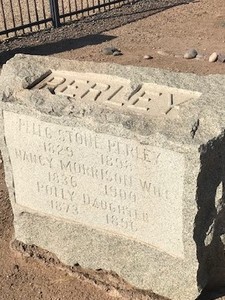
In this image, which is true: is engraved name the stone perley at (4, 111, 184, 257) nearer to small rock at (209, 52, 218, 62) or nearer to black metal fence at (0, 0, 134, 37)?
small rock at (209, 52, 218, 62)

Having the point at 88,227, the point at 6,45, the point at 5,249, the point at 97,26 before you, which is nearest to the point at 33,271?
the point at 5,249

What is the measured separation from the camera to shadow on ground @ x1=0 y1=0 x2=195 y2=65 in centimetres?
902

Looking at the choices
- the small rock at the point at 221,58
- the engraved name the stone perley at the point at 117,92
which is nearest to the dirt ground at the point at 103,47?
the small rock at the point at 221,58

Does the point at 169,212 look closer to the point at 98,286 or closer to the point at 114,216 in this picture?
the point at 114,216

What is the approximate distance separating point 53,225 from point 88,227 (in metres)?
0.30

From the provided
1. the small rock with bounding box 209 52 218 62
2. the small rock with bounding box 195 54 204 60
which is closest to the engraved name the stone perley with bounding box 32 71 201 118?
the small rock with bounding box 209 52 218 62

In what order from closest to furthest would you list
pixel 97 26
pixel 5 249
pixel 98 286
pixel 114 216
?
pixel 114 216, pixel 98 286, pixel 5 249, pixel 97 26

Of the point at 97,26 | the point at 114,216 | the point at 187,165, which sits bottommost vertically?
the point at 97,26

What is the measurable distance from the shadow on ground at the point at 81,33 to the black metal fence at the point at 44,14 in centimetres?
21

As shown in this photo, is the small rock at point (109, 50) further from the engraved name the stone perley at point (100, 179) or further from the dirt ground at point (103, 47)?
the engraved name the stone perley at point (100, 179)

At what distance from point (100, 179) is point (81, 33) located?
21.2 feet

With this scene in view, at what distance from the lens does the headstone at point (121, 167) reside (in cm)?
330

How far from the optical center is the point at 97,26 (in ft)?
32.9

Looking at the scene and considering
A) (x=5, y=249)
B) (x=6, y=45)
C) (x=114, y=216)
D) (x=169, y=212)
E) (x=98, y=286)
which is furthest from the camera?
(x=6, y=45)
